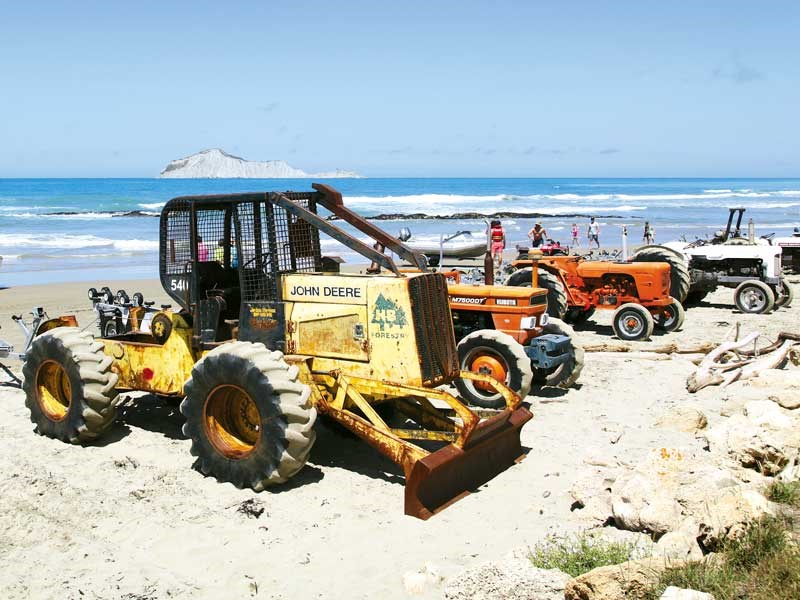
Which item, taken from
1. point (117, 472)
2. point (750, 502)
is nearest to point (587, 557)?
point (750, 502)

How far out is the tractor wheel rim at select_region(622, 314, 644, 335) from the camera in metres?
13.9

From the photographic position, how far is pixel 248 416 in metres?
7.18

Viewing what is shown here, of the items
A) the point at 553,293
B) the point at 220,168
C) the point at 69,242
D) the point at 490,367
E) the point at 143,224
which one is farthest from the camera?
the point at 220,168

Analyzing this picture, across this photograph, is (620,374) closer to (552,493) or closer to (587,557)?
(552,493)

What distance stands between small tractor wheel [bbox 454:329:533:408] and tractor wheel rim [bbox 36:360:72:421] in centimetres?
393

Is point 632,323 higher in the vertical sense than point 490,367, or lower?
lower

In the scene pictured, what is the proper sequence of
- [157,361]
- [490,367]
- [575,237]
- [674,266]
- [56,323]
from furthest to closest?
[575,237] → [674,266] → [490,367] → [56,323] → [157,361]

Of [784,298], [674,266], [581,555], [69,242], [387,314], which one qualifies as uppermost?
[387,314]

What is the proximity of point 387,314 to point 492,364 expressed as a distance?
8.97ft

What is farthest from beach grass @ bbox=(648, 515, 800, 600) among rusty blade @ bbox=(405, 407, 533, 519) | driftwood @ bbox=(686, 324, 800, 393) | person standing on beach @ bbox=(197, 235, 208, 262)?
driftwood @ bbox=(686, 324, 800, 393)

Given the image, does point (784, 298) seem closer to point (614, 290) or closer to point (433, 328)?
point (614, 290)

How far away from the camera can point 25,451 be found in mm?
7715

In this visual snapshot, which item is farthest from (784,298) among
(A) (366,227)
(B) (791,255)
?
(A) (366,227)

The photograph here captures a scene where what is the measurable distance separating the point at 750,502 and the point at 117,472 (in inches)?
198
